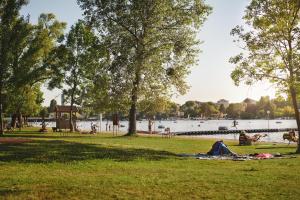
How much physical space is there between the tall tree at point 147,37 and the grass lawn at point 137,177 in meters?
22.8

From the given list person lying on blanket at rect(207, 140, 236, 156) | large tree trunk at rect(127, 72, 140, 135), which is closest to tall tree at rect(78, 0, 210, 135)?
large tree trunk at rect(127, 72, 140, 135)

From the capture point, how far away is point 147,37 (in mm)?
44406

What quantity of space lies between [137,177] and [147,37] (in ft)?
97.4

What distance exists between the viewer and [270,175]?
17.5 m

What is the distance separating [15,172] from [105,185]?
4.73 metres

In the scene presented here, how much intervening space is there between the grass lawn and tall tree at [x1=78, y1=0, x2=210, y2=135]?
74.8 feet

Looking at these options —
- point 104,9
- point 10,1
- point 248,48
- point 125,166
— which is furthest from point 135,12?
point 125,166

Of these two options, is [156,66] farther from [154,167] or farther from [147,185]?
[147,185]

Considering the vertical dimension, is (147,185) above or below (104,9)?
below

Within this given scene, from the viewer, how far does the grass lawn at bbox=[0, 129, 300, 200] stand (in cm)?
1374

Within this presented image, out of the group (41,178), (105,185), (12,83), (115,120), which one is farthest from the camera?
(115,120)

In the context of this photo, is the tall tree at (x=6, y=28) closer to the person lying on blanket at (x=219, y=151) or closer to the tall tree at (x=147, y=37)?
the tall tree at (x=147, y=37)

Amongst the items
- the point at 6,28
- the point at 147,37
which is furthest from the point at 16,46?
the point at 147,37

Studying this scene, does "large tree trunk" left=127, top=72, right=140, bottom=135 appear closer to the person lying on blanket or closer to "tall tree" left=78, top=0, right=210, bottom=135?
"tall tree" left=78, top=0, right=210, bottom=135
